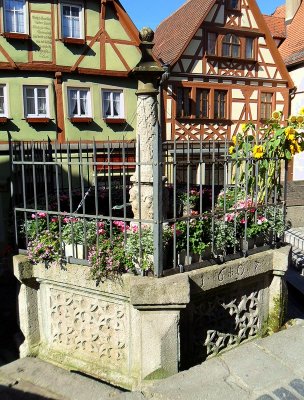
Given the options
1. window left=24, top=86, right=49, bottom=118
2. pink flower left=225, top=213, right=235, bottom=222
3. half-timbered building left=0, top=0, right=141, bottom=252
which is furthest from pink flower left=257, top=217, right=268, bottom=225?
window left=24, top=86, right=49, bottom=118

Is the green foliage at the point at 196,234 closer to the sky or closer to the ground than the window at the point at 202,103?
closer to the ground

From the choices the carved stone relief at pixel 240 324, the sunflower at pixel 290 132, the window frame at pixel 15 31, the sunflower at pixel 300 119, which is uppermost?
the window frame at pixel 15 31

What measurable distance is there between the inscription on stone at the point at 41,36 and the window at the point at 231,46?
249 inches

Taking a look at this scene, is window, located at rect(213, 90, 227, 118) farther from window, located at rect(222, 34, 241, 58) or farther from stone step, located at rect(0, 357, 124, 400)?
stone step, located at rect(0, 357, 124, 400)

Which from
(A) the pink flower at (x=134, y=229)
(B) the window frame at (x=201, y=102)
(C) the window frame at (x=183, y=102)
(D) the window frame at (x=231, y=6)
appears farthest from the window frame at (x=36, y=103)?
(A) the pink flower at (x=134, y=229)

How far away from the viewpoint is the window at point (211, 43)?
44.0 ft

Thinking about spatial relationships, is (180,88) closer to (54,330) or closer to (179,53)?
(179,53)

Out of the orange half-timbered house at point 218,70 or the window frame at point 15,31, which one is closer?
the window frame at point 15,31

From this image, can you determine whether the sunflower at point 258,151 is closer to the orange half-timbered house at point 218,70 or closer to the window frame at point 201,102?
the orange half-timbered house at point 218,70

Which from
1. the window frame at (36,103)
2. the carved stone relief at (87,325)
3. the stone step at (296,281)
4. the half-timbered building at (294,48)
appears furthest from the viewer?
the half-timbered building at (294,48)

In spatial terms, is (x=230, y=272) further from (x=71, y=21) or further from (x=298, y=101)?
(x=298, y=101)

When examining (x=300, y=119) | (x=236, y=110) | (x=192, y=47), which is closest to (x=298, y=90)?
(x=236, y=110)

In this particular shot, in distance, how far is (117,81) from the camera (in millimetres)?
11891

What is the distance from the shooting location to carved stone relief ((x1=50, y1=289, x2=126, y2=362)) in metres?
3.53
